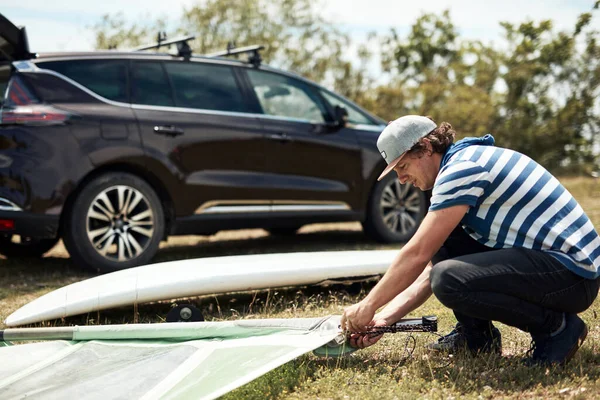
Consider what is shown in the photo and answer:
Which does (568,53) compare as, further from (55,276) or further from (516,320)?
(516,320)

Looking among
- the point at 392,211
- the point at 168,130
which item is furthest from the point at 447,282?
the point at 392,211

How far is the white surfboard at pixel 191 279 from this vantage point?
4.50 m

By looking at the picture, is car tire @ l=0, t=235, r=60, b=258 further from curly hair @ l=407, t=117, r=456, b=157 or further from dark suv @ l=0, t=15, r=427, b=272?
curly hair @ l=407, t=117, r=456, b=157

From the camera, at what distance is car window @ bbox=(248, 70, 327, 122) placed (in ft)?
23.4

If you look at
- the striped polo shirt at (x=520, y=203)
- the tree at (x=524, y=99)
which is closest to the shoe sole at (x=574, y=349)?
the striped polo shirt at (x=520, y=203)

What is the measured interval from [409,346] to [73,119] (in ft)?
11.0

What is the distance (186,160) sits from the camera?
6438 mm

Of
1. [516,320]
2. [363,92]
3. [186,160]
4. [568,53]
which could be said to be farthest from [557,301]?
[363,92]

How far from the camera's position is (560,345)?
3326mm

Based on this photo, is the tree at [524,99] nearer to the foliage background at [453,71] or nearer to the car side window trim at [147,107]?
the foliage background at [453,71]

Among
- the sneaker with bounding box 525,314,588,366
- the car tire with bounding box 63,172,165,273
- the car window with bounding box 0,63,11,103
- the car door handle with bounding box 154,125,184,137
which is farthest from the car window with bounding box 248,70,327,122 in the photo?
the sneaker with bounding box 525,314,588,366

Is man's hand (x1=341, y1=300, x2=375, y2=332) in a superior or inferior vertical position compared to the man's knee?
inferior

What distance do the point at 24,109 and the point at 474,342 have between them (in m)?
3.83

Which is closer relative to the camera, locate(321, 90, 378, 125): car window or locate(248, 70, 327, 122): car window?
locate(248, 70, 327, 122): car window
